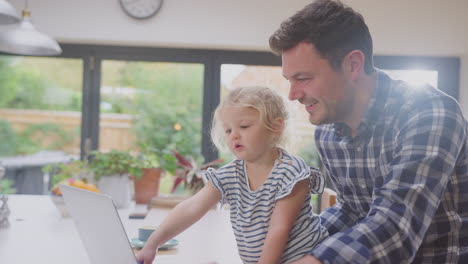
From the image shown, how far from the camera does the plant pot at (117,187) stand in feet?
10.1

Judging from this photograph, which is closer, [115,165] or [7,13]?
[7,13]

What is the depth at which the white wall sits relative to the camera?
4094 millimetres

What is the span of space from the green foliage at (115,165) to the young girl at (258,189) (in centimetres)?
164

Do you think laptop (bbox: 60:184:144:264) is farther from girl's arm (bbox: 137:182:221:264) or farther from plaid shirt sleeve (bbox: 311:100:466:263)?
plaid shirt sleeve (bbox: 311:100:466:263)

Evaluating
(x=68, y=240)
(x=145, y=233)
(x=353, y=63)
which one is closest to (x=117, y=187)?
(x=68, y=240)

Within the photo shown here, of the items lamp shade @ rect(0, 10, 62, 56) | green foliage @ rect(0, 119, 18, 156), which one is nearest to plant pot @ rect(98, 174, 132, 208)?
lamp shade @ rect(0, 10, 62, 56)

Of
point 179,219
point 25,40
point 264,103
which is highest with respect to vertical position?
point 25,40

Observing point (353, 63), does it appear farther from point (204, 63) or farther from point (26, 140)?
point (26, 140)

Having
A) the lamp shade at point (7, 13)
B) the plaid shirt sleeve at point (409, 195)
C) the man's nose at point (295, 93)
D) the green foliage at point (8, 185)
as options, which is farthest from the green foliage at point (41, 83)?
the plaid shirt sleeve at point (409, 195)

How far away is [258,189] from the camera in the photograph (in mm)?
1434

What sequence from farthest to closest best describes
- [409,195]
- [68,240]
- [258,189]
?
[68,240], [258,189], [409,195]

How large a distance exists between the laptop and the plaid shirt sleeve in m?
0.41

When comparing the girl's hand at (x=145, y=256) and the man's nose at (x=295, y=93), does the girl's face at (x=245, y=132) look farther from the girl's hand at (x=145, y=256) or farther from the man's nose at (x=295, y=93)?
the girl's hand at (x=145, y=256)

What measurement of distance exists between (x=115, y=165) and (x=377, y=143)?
2.04 metres
